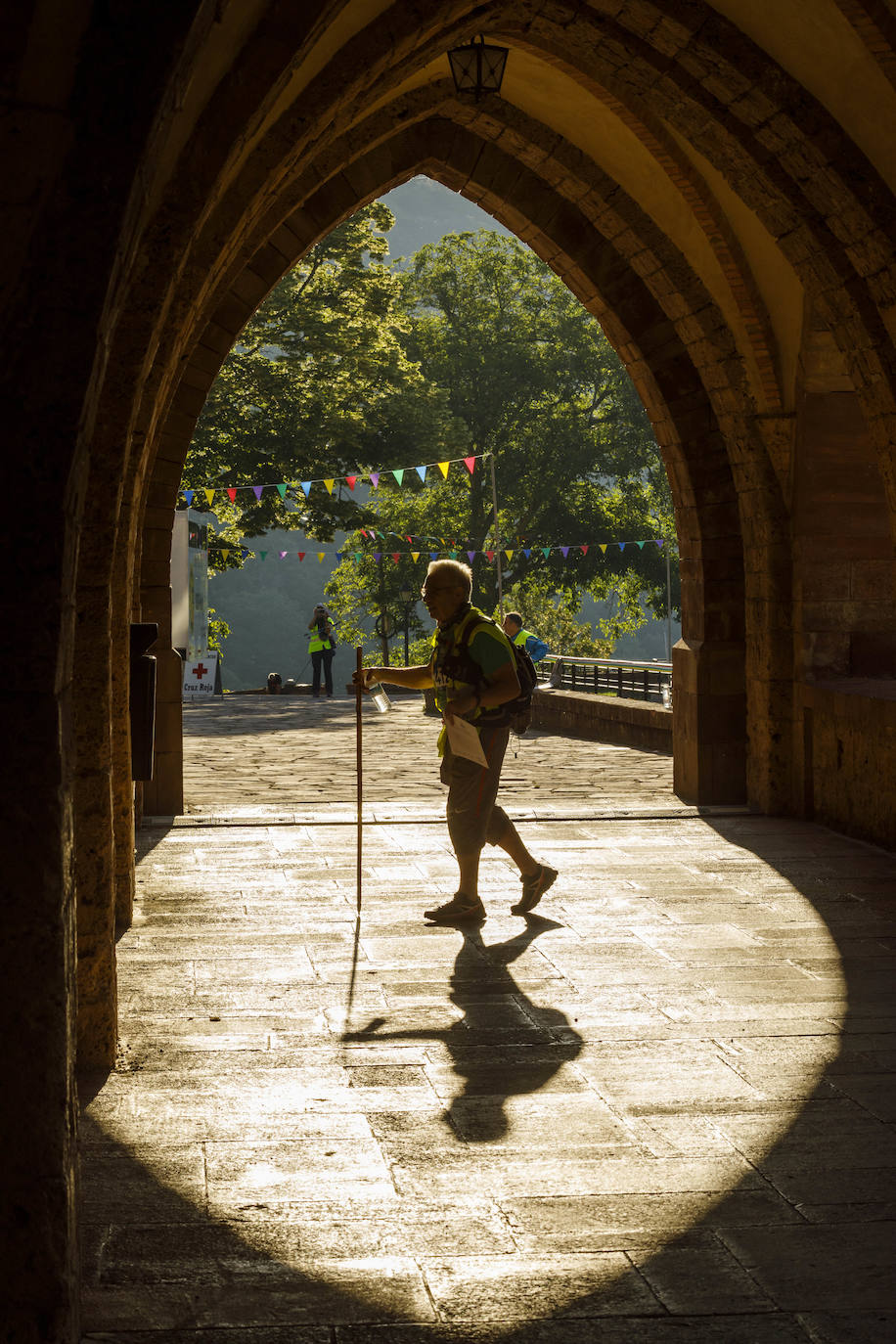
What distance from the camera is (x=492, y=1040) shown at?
4.79 m

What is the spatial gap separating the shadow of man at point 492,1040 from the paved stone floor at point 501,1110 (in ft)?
0.05

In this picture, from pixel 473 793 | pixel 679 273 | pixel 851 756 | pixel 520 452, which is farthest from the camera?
pixel 520 452

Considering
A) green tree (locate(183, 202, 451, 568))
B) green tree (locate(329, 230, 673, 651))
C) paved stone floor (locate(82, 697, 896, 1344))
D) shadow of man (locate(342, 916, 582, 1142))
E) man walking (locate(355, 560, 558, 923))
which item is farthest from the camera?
green tree (locate(329, 230, 673, 651))

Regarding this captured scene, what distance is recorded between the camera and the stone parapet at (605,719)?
1630 cm

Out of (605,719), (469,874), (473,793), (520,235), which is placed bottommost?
(605,719)

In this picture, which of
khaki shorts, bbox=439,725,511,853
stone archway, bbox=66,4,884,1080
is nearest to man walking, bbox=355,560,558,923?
khaki shorts, bbox=439,725,511,853

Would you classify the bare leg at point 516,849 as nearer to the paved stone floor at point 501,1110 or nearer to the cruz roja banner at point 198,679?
the paved stone floor at point 501,1110

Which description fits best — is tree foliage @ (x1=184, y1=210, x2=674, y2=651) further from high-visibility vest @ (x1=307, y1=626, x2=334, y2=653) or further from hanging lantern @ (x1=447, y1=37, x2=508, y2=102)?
hanging lantern @ (x1=447, y1=37, x2=508, y2=102)

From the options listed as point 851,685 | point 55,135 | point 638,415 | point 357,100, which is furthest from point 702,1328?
point 638,415

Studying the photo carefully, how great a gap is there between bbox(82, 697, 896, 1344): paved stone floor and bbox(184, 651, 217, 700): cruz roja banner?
17914 millimetres

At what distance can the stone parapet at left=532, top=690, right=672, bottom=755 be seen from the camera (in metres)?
16.3

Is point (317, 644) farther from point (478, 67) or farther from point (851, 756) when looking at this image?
point (478, 67)

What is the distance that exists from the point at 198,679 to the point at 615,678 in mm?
7930

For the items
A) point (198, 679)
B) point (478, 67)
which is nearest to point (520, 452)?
point (198, 679)
